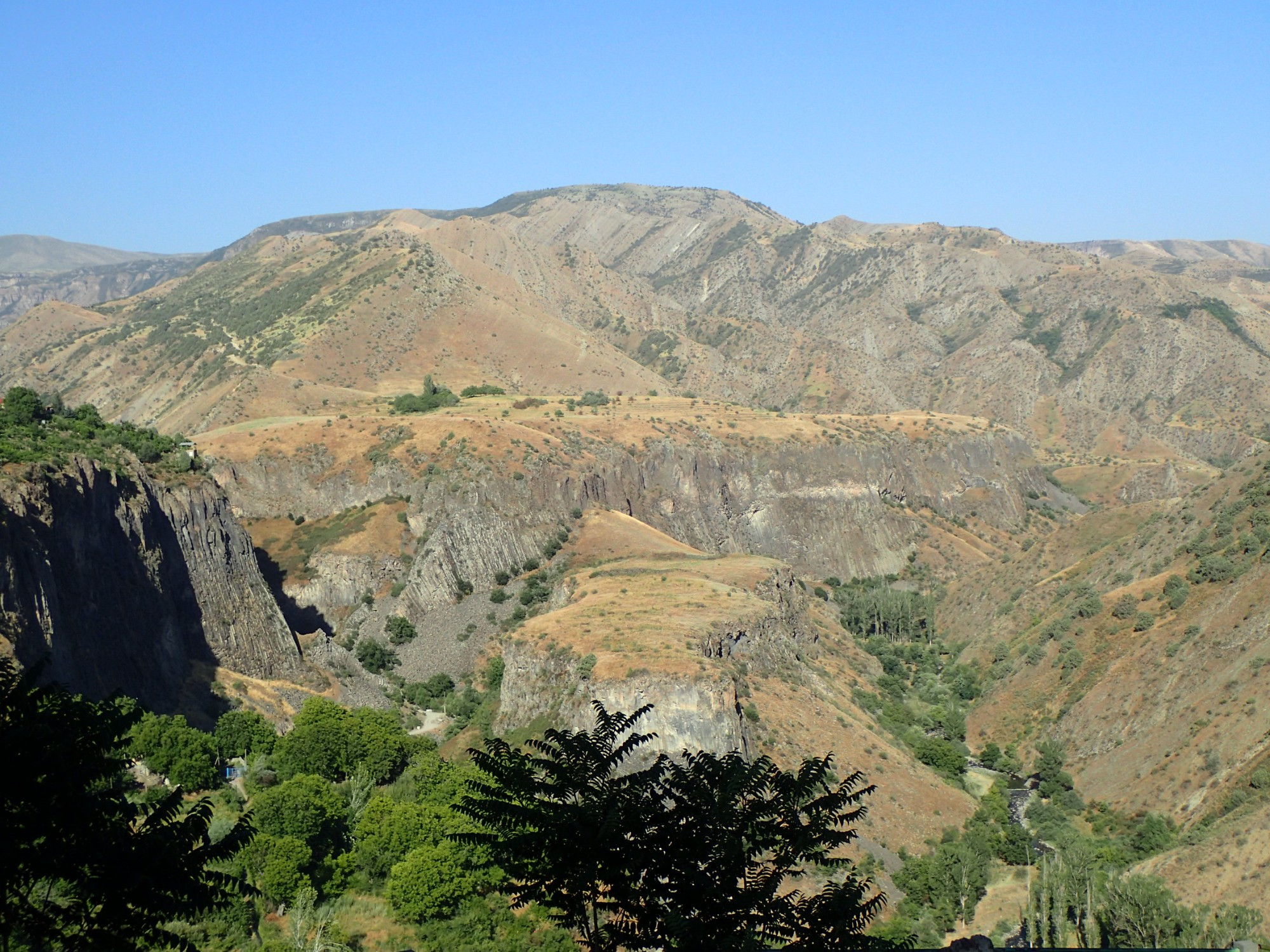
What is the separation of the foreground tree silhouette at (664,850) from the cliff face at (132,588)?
22176mm

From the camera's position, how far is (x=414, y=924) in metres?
29.3

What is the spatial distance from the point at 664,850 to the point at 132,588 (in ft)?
131

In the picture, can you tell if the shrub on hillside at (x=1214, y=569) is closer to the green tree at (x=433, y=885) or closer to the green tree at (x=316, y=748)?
the green tree at (x=316, y=748)

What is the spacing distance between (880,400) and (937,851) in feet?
406

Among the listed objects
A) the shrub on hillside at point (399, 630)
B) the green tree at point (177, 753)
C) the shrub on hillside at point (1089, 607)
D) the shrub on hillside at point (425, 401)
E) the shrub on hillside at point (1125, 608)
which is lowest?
the shrub on hillside at point (399, 630)

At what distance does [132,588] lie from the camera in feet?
160

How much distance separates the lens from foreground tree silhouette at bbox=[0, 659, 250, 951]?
41.7ft

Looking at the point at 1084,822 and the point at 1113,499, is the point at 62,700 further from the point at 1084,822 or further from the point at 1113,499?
the point at 1113,499

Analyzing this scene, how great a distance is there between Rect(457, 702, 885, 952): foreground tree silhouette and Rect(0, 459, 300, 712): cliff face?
72.8ft

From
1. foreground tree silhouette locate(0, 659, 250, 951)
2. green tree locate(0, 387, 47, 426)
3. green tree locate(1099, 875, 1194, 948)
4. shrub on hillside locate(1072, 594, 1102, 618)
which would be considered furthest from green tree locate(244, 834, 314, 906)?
shrub on hillside locate(1072, 594, 1102, 618)

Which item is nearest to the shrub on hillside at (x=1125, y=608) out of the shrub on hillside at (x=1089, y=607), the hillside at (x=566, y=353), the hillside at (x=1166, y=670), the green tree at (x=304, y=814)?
the hillside at (x=1166, y=670)

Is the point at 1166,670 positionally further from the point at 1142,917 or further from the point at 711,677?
the point at 711,677

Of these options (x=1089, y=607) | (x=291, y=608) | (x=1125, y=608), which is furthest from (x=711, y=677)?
(x=291, y=608)

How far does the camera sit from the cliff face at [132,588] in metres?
39.6
